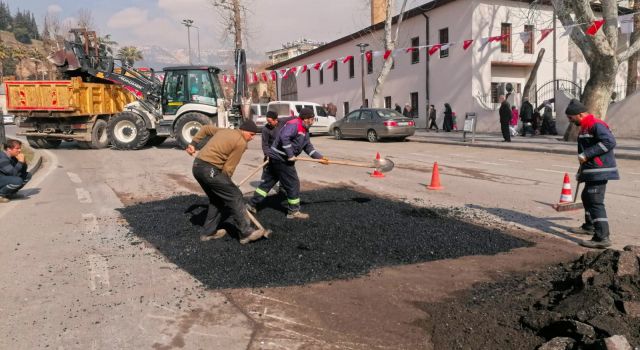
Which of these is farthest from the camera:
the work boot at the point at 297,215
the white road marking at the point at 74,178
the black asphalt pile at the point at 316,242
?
the white road marking at the point at 74,178

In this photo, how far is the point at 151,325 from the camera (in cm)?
361

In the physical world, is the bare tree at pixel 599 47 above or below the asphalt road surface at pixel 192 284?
above

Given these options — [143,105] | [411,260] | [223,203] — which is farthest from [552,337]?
[143,105]

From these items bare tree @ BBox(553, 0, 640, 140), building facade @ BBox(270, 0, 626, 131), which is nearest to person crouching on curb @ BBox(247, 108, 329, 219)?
bare tree @ BBox(553, 0, 640, 140)

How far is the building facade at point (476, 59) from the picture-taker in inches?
981

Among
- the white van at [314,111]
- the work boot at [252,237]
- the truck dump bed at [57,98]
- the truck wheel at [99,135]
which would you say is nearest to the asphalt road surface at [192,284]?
the work boot at [252,237]

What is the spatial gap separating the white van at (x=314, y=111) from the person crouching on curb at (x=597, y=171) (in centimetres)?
1768

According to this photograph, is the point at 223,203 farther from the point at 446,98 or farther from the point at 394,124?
the point at 446,98

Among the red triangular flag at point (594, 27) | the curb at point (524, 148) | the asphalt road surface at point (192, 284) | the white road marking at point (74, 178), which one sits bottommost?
the asphalt road surface at point (192, 284)

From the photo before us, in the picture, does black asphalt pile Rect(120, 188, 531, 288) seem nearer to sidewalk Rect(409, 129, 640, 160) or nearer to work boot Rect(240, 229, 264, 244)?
work boot Rect(240, 229, 264, 244)

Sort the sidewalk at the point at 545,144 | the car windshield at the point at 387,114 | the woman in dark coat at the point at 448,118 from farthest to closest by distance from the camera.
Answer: the woman in dark coat at the point at 448,118
the car windshield at the point at 387,114
the sidewalk at the point at 545,144

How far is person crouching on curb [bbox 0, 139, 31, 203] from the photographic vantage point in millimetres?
8180

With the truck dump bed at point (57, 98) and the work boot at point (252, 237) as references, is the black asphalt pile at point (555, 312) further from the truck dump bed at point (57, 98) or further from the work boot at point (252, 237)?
the truck dump bed at point (57, 98)

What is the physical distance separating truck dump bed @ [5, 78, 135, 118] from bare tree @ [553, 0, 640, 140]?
53.5 ft
